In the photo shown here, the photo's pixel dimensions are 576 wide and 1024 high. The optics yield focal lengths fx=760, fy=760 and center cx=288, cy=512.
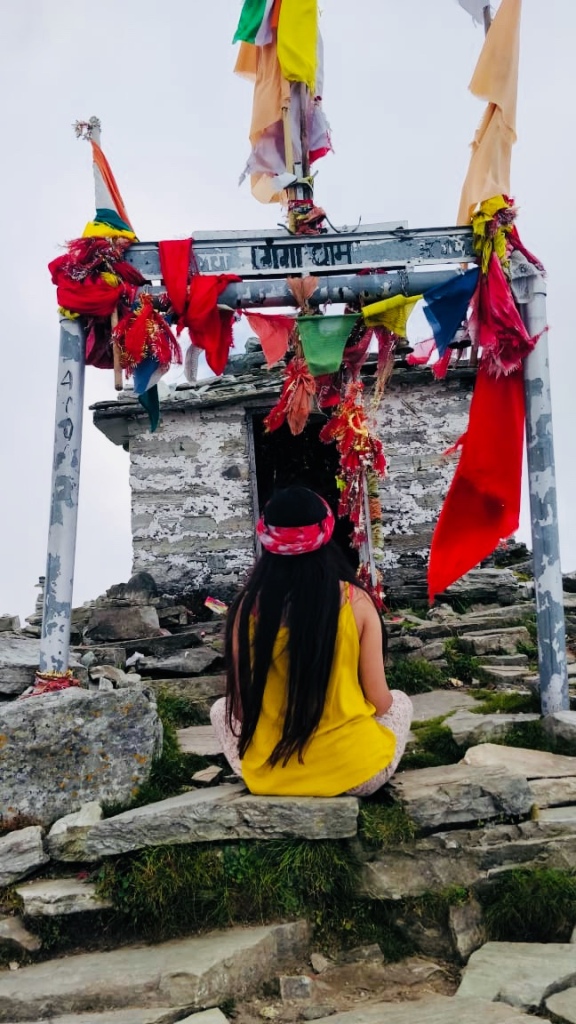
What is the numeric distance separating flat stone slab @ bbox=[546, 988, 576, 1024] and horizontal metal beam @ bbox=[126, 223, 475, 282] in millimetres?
4387

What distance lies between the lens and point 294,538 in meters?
3.53

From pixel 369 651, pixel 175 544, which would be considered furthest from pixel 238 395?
pixel 369 651

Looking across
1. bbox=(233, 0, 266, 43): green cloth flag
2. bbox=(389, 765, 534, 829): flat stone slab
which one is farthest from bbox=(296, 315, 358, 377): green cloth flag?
bbox=(389, 765, 534, 829): flat stone slab

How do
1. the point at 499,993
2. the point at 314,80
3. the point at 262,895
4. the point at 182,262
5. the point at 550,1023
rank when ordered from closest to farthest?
the point at 550,1023, the point at 499,993, the point at 262,895, the point at 182,262, the point at 314,80

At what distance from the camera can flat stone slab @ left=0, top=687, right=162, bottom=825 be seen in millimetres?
3969

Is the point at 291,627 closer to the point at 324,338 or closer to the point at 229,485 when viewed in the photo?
the point at 324,338

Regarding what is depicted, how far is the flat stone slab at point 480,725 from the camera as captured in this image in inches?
179

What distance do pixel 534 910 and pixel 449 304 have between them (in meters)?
3.83

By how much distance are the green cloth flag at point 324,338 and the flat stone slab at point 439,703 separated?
255cm

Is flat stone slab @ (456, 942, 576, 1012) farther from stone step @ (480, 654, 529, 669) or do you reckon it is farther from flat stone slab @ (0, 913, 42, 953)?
stone step @ (480, 654, 529, 669)

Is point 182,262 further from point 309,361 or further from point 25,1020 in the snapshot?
point 25,1020

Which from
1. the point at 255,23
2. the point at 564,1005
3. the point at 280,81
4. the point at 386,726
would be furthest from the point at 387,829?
the point at 255,23

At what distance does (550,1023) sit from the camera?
8.41ft

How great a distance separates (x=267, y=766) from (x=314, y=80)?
17.6 ft
